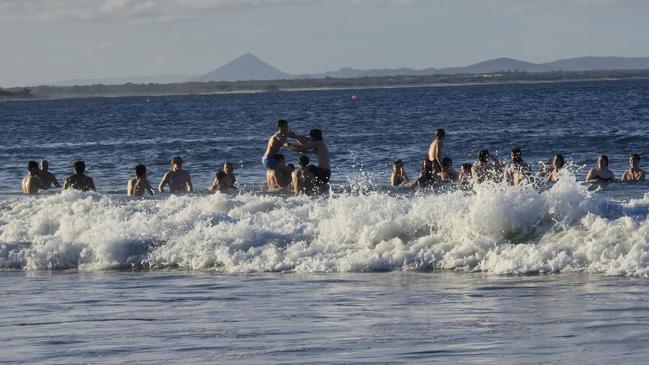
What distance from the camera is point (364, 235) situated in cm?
1548

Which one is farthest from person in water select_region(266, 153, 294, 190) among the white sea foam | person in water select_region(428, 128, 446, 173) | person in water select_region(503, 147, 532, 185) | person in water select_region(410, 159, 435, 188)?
person in water select_region(503, 147, 532, 185)

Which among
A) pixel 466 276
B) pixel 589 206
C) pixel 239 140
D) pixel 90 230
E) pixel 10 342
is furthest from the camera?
pixel 239 140

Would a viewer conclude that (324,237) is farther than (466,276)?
Yes

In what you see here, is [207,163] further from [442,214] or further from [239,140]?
[442,214]

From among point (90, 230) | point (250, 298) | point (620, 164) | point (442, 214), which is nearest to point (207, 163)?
point (620, 164)

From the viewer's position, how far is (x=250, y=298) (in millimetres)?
12367

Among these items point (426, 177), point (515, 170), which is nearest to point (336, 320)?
point (515, 170)

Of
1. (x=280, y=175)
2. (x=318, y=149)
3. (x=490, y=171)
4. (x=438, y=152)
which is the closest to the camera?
(x=318, y=149)

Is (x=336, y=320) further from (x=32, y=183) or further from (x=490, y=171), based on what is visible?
(x=32, y=183)

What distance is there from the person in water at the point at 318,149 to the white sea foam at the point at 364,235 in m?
1.74

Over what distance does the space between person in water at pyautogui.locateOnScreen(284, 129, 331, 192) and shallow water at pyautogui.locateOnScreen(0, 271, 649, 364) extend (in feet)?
19.7

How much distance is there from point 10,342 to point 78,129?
57.7 meters

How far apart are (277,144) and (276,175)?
1.32m

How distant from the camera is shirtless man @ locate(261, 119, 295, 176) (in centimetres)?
1988
